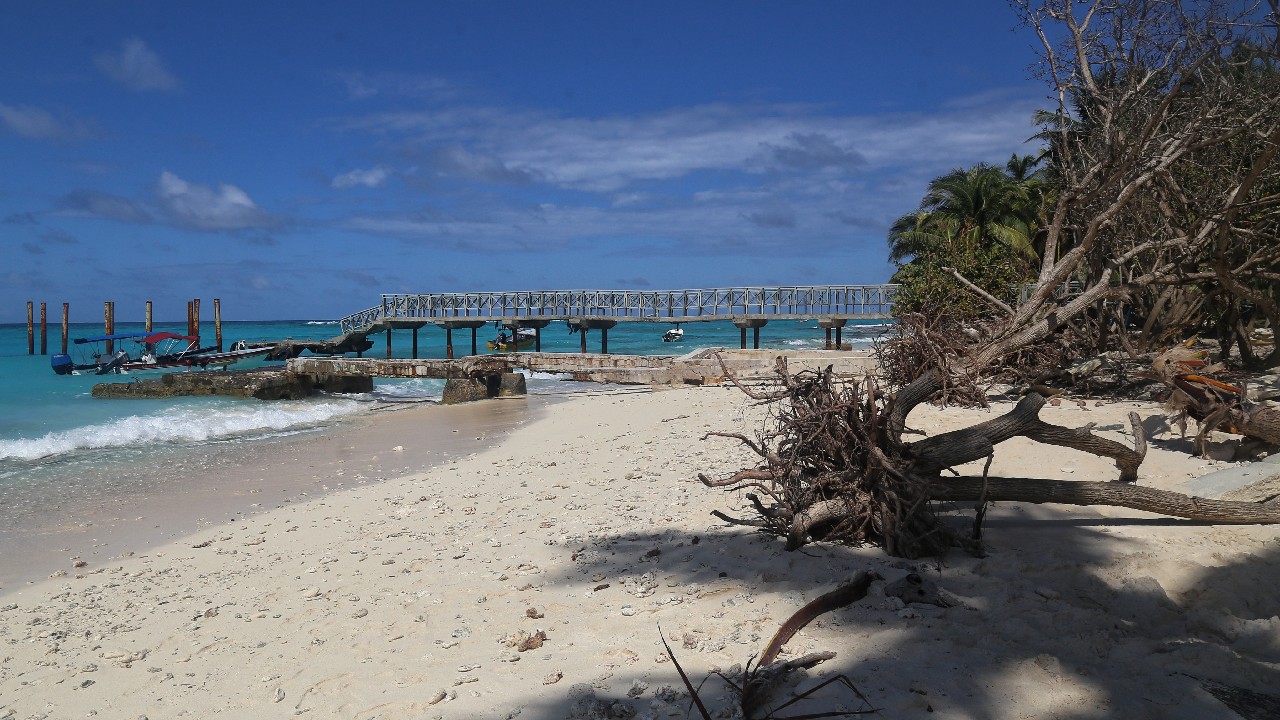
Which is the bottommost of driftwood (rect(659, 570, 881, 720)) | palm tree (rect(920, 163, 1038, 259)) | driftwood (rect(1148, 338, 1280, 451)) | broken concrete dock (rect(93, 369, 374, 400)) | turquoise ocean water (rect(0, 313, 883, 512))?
turquoise ocean water (rect(0, 313, 883, 512))

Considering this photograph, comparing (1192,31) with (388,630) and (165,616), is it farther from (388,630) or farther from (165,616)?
(165,616)

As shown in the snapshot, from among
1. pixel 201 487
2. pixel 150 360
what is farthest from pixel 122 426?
pixel 150 360

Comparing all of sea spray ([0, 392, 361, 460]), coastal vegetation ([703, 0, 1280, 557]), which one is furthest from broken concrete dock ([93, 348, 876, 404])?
coastal vegetation ([703, 0, 1280, 557])

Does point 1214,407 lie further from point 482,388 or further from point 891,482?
point 482,388

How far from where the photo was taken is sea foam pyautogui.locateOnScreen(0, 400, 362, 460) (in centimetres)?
1505

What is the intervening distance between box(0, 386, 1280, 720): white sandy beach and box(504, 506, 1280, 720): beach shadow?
1 centimetres

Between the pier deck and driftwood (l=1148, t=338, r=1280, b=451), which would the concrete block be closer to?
the pier deck

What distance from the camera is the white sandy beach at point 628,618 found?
330 centimetres

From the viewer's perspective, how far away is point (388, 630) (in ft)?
15.5

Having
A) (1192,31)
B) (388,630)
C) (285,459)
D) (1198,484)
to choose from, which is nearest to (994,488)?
(1198,484)

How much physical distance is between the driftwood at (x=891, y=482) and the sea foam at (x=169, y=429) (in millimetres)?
14493

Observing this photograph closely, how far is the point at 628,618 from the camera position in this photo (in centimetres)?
430

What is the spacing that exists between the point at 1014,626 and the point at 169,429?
17.5 metres

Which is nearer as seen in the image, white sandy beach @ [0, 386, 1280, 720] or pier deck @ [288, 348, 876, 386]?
white sandy beach @ [0, 386, 1280, 720]
